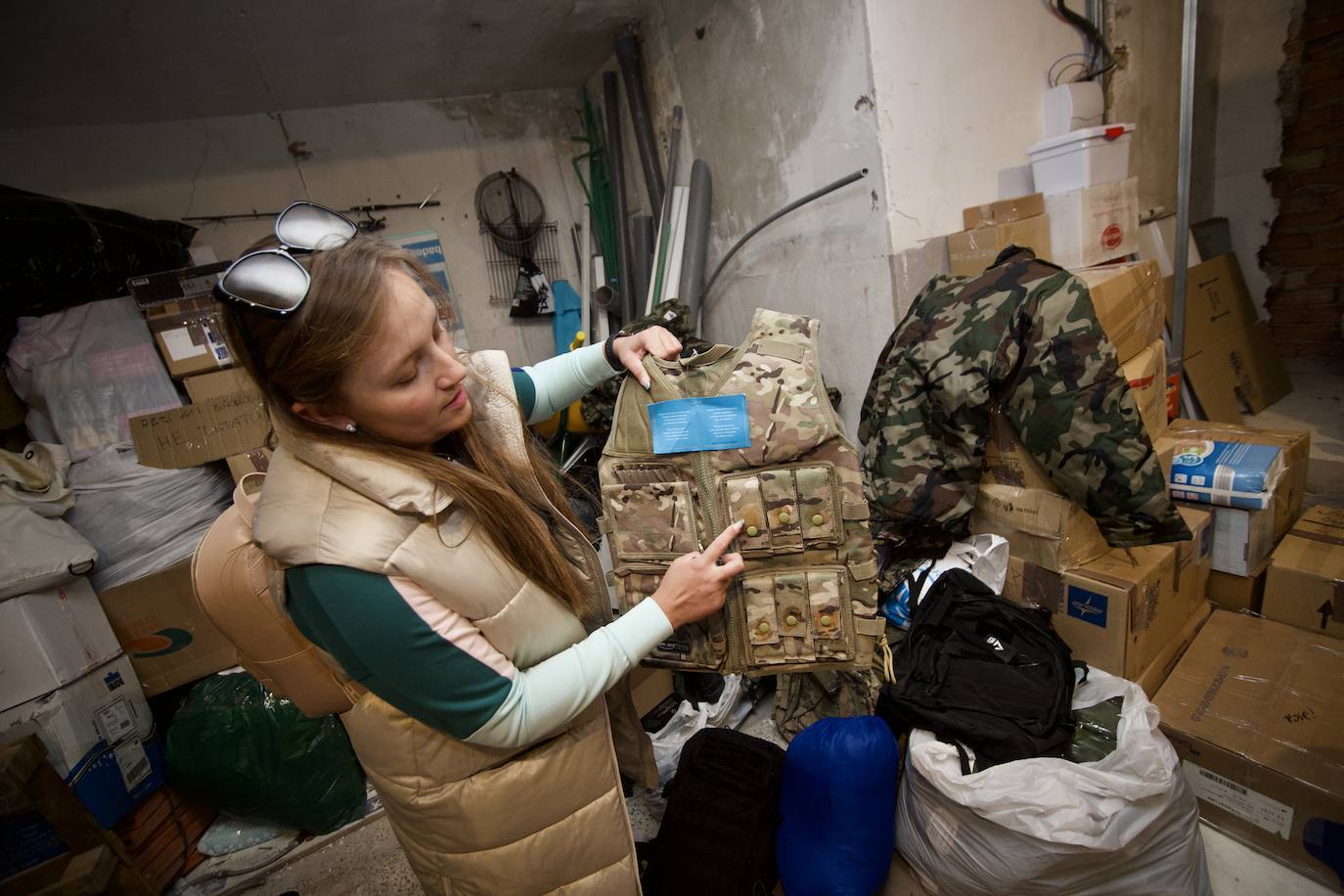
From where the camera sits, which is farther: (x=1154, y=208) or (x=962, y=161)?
(x=1154, y=208)

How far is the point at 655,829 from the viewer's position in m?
1.64

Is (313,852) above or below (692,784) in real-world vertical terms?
below

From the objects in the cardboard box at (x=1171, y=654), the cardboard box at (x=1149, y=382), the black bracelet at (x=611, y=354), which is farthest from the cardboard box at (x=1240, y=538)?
the black bracelet at (x=611, y=354)

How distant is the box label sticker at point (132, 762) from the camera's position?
1.75m

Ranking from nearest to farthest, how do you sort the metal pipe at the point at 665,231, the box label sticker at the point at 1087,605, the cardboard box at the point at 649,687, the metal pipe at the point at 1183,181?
1. the box label sticker at the point at 1087,605
2. the cardboard box at the point at 649,687
3. the metal pipe at the point at 1183,181
4. the metal pipe at the point at 665,231

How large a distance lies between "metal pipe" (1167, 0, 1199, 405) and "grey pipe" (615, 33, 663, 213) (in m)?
2.02

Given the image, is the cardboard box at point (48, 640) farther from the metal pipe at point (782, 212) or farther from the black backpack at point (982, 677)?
the metal pipe at point (782, 212)

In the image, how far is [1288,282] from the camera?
Answer: 3.03m

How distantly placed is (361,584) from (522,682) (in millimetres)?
245

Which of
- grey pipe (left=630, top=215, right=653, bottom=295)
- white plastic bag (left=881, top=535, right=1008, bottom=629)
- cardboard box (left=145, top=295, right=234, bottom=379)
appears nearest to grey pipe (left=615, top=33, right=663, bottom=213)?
grey pipe (left=630, top=215, right=653, bottom=295)

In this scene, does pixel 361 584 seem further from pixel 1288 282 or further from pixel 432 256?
pixel 1288 282

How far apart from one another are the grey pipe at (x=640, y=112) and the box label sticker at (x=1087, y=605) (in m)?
2.46

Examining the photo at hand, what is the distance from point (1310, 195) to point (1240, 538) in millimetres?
2415

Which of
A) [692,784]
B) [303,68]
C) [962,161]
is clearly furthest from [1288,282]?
[303,68]
